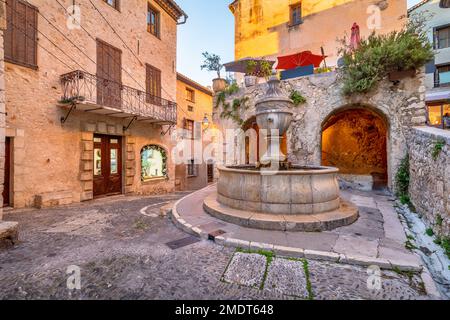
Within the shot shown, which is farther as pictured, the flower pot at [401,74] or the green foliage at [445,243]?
the flower pot at [401,74]

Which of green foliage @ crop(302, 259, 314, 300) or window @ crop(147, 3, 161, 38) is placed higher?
window @ crop(147, 3, 161, 38)

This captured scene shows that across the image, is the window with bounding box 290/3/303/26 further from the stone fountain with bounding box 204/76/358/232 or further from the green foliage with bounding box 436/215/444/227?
the green foliage with bounding box 436/215/444/227

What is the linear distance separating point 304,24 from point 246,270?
15.5m

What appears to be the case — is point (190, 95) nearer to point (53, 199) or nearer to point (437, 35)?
point (53, 199)

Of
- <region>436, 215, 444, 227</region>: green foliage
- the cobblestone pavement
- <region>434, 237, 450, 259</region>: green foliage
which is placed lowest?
the cobblestone pavement

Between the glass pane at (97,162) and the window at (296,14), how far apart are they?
1412 centimetres

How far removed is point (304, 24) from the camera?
525 inches

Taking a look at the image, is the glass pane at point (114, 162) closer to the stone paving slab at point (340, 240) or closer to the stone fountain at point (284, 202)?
the stone paving slab at point (340, 240)

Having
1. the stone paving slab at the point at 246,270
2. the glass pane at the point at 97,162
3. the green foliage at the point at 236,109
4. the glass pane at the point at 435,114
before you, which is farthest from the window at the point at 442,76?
the glass pane at the point at 97,162

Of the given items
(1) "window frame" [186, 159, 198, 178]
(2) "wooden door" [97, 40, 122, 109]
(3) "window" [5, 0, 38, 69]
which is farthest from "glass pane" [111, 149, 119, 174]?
(1) "window frame" [186, 159, 198, 178]

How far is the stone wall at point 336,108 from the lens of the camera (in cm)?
703

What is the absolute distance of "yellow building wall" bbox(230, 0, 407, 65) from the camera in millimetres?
11617

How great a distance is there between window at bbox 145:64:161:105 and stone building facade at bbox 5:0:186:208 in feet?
0.18
